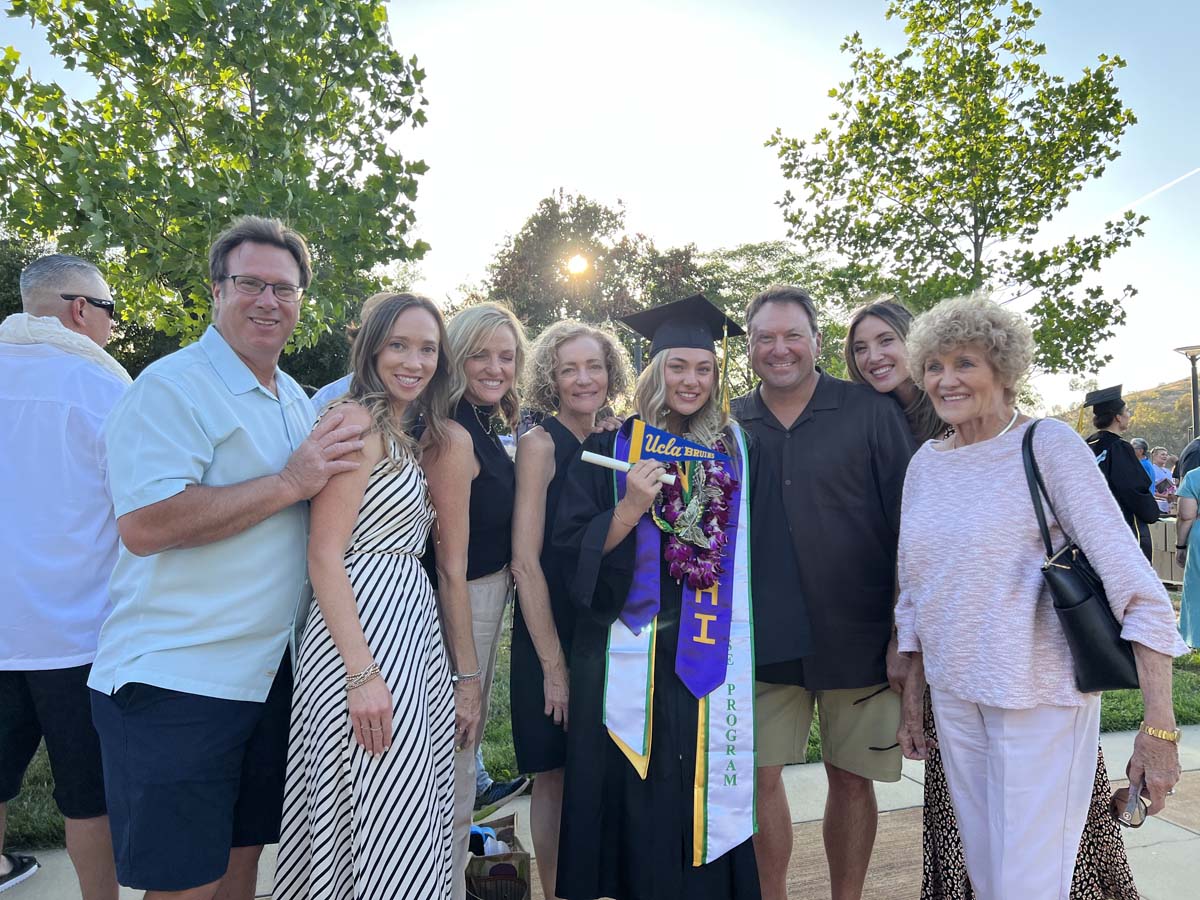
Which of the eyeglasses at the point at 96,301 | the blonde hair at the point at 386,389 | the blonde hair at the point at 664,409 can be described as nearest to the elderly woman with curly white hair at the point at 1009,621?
the blonde hair at the point at 664,409

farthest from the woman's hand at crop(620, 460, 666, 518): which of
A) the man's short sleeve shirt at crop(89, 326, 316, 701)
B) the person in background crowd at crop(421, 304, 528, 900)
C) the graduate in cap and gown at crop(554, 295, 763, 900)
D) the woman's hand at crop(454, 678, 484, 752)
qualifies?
the man's short sleeve shirt at crop(89, 326, 316, 701)

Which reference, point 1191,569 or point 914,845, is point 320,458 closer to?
point 914,845

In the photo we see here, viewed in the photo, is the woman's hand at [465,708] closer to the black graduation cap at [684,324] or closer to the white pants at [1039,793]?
the black graduation cap at [684,324]

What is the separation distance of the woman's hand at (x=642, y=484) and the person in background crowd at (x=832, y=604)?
53 centimetres

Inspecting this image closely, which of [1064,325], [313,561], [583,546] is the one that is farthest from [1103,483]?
[1064,325]

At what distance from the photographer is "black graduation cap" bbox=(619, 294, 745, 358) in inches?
107

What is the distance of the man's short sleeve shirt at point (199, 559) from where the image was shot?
1.74m

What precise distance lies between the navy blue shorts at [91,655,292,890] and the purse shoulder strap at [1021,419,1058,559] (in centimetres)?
211

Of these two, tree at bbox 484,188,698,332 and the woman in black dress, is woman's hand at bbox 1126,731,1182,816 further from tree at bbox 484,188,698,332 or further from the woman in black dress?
tree at bbox 484,188,698,332

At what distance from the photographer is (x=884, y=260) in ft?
34.0

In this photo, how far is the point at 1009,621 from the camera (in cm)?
199

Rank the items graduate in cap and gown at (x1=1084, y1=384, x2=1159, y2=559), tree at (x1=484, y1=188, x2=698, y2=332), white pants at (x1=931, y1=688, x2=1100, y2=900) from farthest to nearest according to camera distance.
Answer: tree at (x1=484, y1=188, x2=698, y2=332)
graduate in cap and gown at (x1=1084, y1=384, x2=1159, y2=559)
white pants at (x1=931, y1=688, x2=1100, y2=900)

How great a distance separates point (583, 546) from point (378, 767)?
88 cm

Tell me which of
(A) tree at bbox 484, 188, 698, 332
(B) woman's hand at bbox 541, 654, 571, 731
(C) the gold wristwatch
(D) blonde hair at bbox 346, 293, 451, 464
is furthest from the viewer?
(A) tree at bbox 484, 188, 698, 332
